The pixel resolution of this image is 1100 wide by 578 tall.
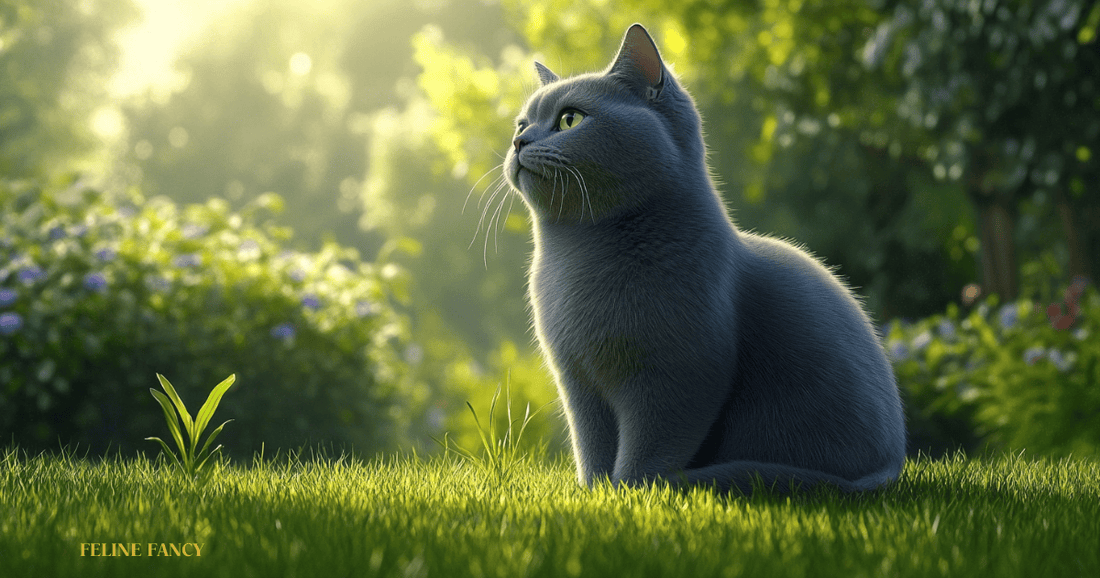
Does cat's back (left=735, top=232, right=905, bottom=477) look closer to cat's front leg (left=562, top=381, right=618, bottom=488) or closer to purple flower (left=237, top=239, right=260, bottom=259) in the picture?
cat's front leg (left=562, top=381, right=618, bottom=488)

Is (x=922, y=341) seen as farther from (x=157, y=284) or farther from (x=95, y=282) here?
(x=95, y=282)

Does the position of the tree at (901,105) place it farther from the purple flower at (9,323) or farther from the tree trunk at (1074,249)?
the purple flower at (9,323)

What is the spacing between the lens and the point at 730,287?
2.51 m

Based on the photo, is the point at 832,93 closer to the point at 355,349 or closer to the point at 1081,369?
the point at 1081,369

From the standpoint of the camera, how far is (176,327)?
465 centimetres

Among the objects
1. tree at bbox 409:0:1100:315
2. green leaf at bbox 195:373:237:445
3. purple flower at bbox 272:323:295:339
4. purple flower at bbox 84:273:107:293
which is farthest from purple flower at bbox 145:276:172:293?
tree at bbox 409:0:1100:315

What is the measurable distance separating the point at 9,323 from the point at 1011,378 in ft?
19.3

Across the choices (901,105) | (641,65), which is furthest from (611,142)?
(901,105)

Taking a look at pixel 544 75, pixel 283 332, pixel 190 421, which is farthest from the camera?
pixel 283 332

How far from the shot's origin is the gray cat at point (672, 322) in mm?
2404

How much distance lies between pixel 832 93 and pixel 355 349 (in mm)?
4870

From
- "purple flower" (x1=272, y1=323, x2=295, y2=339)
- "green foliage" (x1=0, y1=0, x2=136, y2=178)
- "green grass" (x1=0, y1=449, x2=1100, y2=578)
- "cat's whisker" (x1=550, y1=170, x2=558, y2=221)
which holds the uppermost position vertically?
"green foliage" (x1=0, y1=0, x2=136, y2=178)

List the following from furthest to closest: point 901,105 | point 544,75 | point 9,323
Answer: point 901,105 < point 9,323 < point 544,75

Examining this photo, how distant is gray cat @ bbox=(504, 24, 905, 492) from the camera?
240cm
